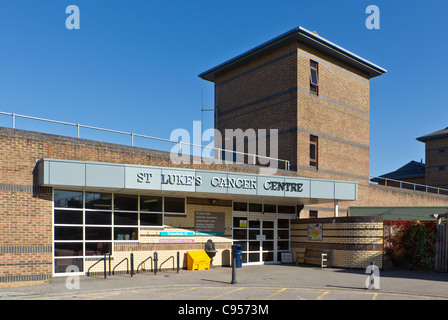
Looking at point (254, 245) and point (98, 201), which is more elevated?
point (98, 201)

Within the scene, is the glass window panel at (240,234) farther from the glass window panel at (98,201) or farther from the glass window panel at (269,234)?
the glass window panel at (98,201)

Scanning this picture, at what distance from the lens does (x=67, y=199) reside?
15.4 m

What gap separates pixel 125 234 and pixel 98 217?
4.44ft

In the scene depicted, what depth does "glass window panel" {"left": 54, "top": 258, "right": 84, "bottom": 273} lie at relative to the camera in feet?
49.1

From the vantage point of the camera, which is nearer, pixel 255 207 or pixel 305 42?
pixel 255 207

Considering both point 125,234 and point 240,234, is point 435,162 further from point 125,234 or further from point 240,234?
point 125,234

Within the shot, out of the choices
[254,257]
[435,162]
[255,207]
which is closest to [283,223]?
[255,207]

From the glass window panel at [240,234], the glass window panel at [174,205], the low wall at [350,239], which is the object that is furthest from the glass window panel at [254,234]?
the glass window panel at [174,205]

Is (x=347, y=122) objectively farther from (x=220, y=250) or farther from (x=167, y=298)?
(x=167, y=298)

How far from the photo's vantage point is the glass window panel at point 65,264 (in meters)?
15.0

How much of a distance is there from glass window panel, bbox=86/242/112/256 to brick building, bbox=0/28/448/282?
39 millimetres

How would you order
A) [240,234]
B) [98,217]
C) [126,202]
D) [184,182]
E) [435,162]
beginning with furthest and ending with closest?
[435,162] < [240,234] < [126,202] < [184,182] < [98,217]

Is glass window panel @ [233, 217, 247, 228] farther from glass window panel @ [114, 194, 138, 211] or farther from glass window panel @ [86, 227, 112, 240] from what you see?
glass window panel @ [86, 227, 112, 240]

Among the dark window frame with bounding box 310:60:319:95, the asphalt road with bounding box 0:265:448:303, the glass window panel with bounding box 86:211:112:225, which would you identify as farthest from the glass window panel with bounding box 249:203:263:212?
the dark window frame with bounding box 310:60:319:95
